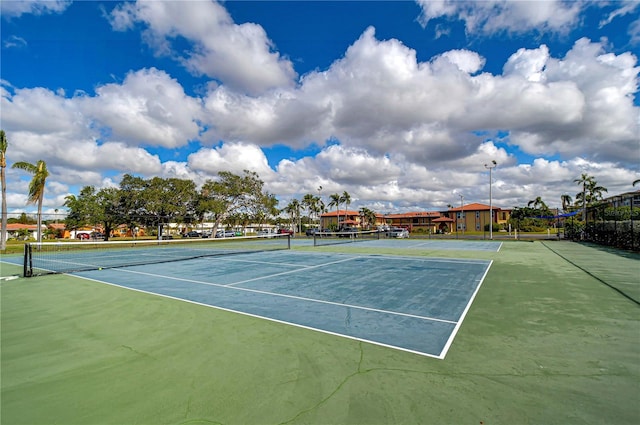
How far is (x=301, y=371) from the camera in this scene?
4.34 m

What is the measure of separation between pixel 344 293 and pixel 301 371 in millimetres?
4935

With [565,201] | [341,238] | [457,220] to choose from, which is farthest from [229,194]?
[565,201]

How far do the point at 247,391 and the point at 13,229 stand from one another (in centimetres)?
9007

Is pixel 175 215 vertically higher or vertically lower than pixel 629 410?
higher

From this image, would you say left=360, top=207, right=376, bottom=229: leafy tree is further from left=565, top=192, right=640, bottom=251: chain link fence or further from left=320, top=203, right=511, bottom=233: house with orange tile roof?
left=565, top=192, right=640, bottom=251: chain link fence

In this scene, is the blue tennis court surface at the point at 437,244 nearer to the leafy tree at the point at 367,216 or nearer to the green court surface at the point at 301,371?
the green court surface at the point at 301,371

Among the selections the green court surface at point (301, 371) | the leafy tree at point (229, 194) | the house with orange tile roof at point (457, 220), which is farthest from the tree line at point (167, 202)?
the green court surface at point (301, 371)

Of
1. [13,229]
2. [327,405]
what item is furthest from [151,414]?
[13,229]

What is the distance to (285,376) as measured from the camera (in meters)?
4.21

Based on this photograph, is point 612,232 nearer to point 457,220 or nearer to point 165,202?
point 165,202

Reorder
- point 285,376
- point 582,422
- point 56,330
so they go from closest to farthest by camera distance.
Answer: point 582,422
point 285,376
point 56,330

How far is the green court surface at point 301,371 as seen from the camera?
3.38 metres

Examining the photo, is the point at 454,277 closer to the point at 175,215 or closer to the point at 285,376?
the point at 285,376

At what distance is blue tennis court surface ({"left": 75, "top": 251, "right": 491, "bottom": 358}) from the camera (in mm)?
6042
